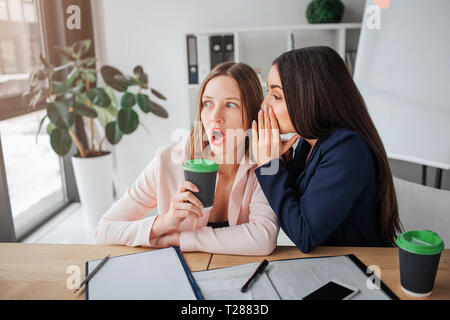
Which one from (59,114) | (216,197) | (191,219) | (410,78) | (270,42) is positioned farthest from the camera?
(270,42)

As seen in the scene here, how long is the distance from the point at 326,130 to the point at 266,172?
220 millimetres

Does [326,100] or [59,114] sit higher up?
[326,100]

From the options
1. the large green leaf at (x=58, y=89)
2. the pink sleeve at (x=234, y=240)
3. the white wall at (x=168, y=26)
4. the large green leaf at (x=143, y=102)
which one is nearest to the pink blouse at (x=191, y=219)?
the pink sleeve at (x=234, y=240)

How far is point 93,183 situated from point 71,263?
2.01m

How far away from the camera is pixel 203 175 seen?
92cm

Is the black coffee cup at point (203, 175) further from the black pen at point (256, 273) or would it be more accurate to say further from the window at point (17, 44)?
the window at point (17, 44)

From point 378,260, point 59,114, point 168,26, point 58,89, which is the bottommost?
point 378,260

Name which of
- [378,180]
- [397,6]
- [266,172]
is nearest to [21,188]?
[266,172]

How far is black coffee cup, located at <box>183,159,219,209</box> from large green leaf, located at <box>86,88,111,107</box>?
1.97 m

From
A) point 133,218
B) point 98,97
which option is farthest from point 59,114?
point 133,218

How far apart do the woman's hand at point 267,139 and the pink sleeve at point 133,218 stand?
1.16 feet

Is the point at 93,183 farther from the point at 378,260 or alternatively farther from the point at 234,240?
the point at 378,260

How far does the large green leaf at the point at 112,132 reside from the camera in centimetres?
287

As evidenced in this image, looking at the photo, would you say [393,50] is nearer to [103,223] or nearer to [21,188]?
[103,223]
